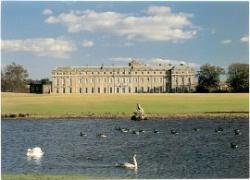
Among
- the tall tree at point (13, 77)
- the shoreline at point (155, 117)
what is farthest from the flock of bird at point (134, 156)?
the tall tree at point (13, 77)

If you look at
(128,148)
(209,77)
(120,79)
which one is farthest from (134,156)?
(120,79)

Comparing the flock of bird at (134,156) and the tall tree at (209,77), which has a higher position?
the tall tree at (209,77)

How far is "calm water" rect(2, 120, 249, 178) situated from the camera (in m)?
10.9

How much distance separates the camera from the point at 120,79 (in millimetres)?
16016

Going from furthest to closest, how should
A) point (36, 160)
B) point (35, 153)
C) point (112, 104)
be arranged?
point (112, 104)
point (35, 153)
point (36, 160)

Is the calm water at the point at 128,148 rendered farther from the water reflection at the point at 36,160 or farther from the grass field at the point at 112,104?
the grass field at the point at 112,104

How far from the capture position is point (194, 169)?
1093cm

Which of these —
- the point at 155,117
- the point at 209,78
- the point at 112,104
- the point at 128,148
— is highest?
the point at 209,78

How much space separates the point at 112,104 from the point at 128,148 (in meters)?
1.63

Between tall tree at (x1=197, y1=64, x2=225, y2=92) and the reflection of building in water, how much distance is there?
0.77 feet

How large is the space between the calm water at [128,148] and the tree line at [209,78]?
97cm

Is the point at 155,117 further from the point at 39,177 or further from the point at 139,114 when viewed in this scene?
the point at 39,177

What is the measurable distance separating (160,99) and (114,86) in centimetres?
241

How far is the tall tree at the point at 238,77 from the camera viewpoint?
11.5m
